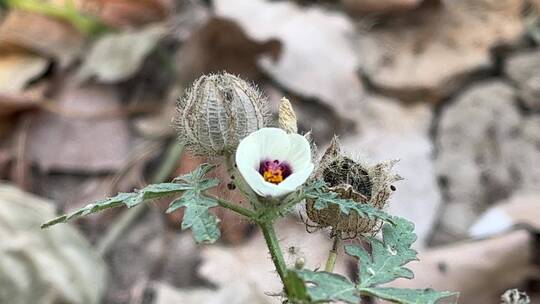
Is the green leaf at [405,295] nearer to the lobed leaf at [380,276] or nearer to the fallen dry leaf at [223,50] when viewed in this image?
the lobed leaf at [380,276]

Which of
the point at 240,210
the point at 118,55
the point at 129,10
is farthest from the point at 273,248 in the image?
the point at 129,10

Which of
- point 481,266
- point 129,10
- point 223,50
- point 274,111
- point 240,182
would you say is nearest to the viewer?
point 240,182

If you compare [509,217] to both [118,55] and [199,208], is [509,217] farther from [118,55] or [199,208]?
[199,208]

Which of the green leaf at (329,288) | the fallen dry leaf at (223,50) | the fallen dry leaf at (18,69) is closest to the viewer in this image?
the green leaf at (329,288)

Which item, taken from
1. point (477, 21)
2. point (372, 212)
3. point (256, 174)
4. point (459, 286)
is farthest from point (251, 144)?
point (477, 21)

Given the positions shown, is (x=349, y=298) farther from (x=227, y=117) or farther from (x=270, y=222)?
(x=227, y=117)

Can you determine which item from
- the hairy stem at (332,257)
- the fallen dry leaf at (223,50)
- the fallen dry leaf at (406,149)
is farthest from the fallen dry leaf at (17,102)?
the hairy stem at (332,257)

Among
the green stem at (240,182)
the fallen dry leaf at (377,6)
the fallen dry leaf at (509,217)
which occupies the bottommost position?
the green stem at (240,182)
